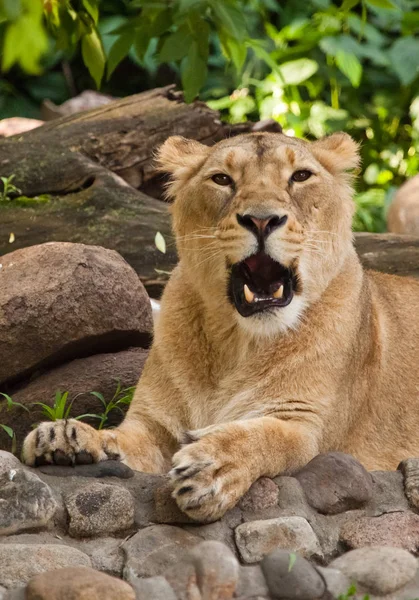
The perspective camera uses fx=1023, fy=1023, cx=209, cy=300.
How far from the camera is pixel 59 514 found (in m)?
2.78

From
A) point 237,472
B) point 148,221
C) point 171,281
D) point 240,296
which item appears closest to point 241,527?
point 237,472

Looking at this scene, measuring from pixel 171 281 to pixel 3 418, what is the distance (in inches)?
37.0

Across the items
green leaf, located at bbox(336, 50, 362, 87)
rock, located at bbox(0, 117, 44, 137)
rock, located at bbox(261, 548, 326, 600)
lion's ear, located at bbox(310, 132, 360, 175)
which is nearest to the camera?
rock, located at bbox(261, 548, 326, 600)

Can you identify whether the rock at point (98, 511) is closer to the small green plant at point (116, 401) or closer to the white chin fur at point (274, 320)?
the white chin fur at point (274, 320)

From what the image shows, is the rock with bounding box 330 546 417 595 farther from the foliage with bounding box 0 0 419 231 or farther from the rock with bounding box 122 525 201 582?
the foliage with bounding box 0 0 419 231

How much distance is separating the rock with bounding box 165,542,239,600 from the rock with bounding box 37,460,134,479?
47 cm

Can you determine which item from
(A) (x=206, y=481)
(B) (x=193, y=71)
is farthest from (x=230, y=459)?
(B) (x=193, y=71)

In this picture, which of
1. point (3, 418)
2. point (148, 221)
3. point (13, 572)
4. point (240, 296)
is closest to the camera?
point (13, 572)

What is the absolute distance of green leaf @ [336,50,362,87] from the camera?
29.1ft

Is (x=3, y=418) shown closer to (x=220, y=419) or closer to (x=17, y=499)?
(x=220, y=419)

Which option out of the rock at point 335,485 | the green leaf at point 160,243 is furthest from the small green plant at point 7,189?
the rock at point 335,485

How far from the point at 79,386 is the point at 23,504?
154 centimetres

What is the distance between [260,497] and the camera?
295 cm

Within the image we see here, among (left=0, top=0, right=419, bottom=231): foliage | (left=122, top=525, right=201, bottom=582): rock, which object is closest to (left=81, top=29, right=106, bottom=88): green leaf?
(left=122, top=525, right=201, bottom=582): rock
